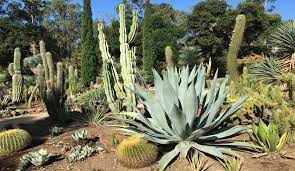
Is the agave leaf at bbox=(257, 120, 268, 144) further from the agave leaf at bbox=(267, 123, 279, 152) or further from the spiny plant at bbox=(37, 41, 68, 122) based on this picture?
the spiny plant at bbox=(37, 41, 68, 122)

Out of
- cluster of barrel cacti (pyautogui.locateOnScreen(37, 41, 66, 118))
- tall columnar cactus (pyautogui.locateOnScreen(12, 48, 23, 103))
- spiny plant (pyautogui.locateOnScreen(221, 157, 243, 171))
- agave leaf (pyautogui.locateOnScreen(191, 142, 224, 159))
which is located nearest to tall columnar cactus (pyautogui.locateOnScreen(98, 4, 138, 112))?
cluster of barrel cacti (pyautogui.locateOnScreen(37, 41, 66, 118))

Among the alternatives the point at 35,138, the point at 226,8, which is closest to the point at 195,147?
the point at 35,138

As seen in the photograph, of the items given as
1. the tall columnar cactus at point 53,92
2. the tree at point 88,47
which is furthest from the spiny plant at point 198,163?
the tree at point 88,47

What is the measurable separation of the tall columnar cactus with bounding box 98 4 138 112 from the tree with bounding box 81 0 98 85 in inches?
600

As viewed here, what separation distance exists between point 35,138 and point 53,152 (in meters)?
1.18

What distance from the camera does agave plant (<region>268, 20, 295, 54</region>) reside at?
1260 cm

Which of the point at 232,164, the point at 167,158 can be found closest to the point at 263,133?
the point at 232,164

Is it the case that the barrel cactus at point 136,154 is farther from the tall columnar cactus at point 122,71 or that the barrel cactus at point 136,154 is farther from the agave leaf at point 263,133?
the tall columnar cactus at point 122,71

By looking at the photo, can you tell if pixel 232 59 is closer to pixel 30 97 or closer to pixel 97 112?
pixel 97 112

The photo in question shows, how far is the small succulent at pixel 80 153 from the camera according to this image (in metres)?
5.95

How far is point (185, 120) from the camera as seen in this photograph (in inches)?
221

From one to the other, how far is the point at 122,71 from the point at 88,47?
654 inches

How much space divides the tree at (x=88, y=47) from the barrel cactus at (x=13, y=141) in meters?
16.4

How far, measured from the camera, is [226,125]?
21.2 feet
